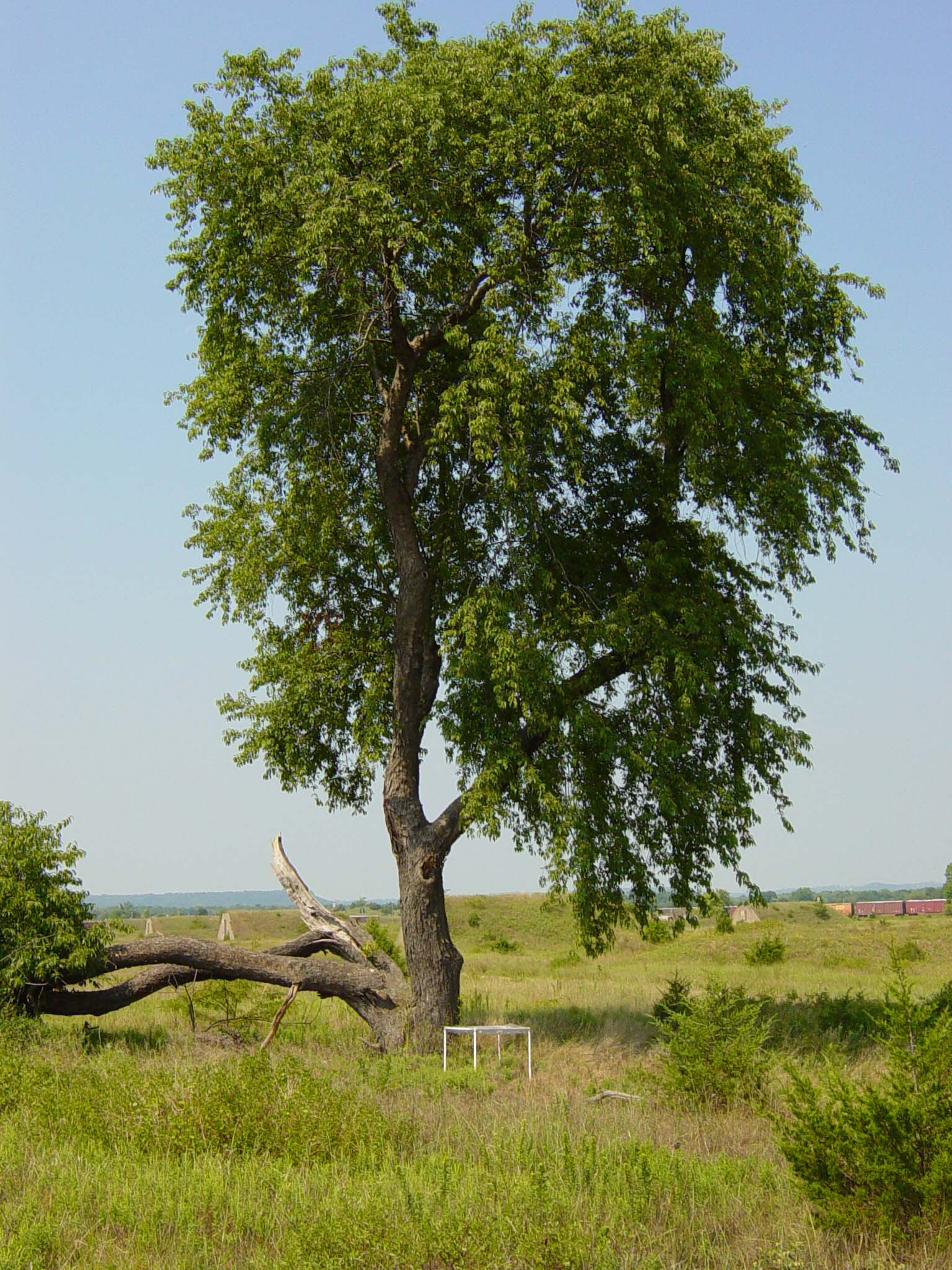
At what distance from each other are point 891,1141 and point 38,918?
11.4 m

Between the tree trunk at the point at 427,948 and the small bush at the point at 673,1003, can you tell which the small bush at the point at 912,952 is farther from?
the tree trunk at the point at 427,948

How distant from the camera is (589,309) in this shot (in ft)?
53.8

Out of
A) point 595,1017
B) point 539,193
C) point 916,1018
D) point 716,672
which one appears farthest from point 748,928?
point 916,1018

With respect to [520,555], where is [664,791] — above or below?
below

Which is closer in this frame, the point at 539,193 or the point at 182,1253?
the point at 182,1253

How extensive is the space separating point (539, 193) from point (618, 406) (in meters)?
3.46

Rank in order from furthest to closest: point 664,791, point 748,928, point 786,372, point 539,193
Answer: point 748,928 < point 786,372 < point 539,193 < point 664,791

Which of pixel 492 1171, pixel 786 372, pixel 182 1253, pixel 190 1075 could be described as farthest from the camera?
pixel 786 372

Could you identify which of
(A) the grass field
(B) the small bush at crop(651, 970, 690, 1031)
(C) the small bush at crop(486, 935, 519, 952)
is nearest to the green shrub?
(A) the grass field

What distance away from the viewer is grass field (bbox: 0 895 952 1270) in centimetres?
640

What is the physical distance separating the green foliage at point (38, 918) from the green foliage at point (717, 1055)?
25.3 ft

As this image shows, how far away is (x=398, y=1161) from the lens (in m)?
8.53

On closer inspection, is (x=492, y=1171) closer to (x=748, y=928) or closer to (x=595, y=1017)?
(x=595, y=1017)

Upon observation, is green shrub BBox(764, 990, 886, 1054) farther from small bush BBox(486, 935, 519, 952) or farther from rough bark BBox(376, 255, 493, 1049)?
small bush BBox(486, 935, 519, 952)
